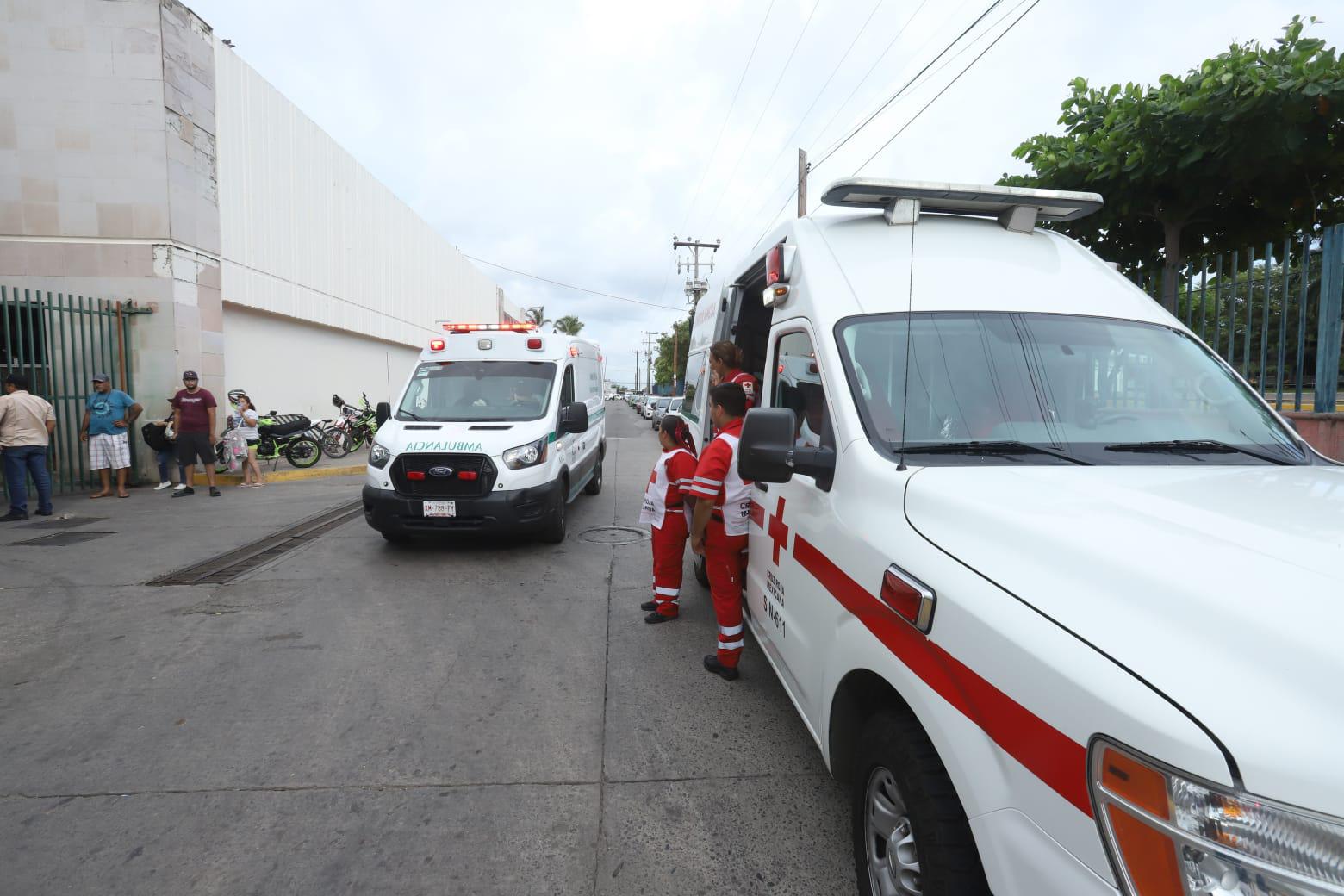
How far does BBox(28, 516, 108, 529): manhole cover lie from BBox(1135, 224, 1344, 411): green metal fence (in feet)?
38.7

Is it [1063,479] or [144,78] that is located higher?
[144,78]

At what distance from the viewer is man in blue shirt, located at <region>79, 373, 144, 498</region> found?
9953 millimetres

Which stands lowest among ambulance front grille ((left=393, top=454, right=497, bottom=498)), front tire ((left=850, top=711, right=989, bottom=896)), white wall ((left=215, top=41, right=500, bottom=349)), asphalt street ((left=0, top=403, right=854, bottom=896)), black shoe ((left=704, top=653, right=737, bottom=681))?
asphalt street ((left=0, top=403, right=854, bottom=896))

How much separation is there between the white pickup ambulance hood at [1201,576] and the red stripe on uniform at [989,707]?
0.18 metres

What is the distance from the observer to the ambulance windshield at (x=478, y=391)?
7.49m

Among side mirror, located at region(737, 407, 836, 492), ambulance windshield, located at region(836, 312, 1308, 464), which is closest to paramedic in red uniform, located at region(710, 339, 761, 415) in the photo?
ambulance windshield, located at region(836, 312, 1308, 464)

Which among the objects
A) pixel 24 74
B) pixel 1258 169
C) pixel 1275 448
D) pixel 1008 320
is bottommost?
pixel 1275 448

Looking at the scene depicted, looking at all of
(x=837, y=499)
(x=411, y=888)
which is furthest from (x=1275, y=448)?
(x=411, y=888)

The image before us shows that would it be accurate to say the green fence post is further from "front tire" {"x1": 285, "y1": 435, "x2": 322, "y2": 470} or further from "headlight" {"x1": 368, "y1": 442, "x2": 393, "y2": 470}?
"front tire" {"x1": 285, "y1": 435, "x2": 322, "y2": 470}

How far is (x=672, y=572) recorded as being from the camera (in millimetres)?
5102

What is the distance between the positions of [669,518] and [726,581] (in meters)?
1.04

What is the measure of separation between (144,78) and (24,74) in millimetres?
1696

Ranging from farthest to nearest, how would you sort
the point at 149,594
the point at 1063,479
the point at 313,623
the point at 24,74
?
the point at 24,74 < the point at 149,594 < the point at 313,623 < the point at 1063,479

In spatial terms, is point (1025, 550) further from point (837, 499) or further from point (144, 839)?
point (144, 839)
